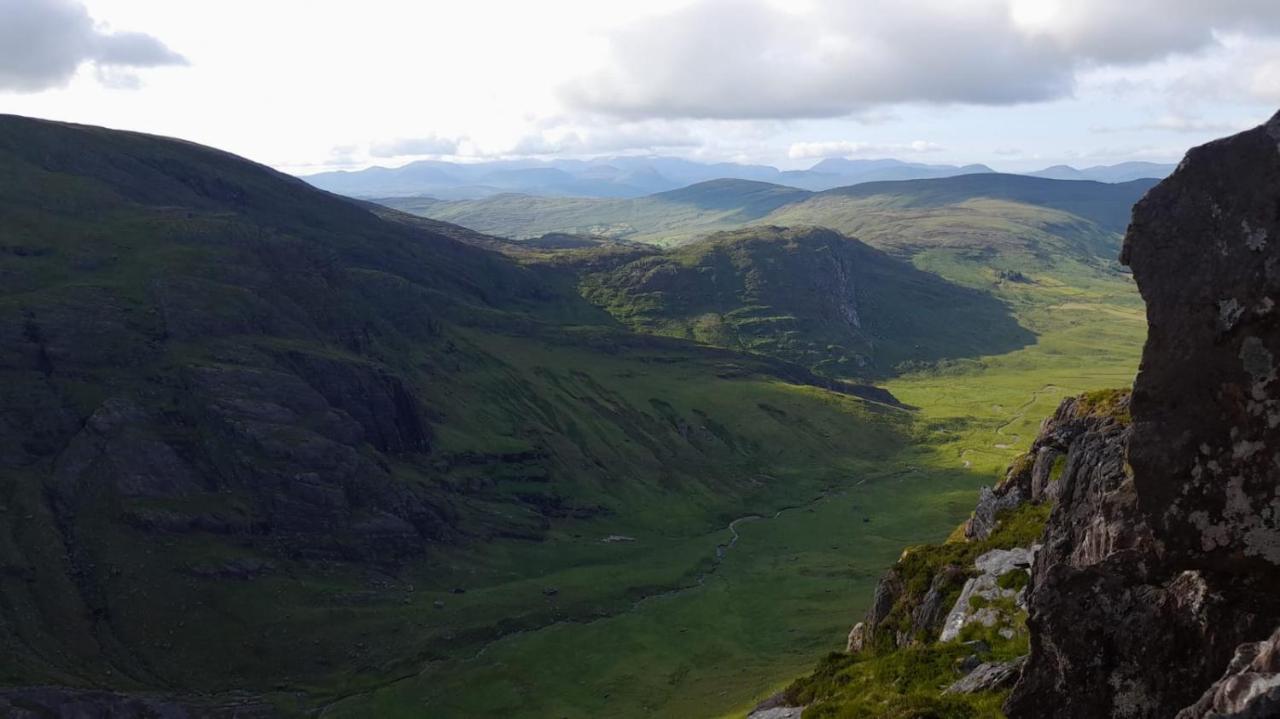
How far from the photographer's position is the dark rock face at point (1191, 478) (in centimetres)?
2175

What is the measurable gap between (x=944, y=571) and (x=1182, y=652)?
38598mm

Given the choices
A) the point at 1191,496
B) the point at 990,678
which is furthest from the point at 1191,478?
the point at 990,678

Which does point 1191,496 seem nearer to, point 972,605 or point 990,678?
point 990,678

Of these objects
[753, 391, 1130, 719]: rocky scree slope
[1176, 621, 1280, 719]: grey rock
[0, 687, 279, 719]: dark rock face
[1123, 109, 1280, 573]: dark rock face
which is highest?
[1123, 109, 1280, 573]: dark rock face

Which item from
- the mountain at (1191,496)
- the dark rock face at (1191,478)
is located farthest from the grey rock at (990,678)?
the dark rock face at (1191,478)

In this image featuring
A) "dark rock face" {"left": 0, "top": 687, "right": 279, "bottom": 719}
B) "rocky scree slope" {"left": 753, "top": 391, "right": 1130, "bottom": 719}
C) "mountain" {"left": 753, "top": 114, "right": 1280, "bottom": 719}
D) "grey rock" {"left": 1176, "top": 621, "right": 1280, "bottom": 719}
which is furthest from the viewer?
"dark rock face" {"left": 0, "top": 687, "right": 279, "bottom": 719}

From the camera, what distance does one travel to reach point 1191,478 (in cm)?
2250

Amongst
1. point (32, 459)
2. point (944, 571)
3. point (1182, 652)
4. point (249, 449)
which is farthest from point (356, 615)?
point (1182, 652)

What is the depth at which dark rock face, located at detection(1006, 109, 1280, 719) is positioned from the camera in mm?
21750

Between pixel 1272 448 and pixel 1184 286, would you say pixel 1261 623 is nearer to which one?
pixel 1272 448

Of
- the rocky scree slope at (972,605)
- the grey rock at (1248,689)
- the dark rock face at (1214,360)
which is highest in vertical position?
the dark rock face at (1214,360)

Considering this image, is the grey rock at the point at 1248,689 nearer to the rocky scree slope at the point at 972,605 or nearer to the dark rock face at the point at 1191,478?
the dark rock face at the point at 1191,478

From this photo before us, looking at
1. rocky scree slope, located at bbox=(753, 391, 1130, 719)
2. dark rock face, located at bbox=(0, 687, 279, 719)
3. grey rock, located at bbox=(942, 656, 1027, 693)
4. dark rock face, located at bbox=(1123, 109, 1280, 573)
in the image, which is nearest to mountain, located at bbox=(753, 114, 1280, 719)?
dark rock face, located at bbox=(1123, 109, 1280, 573)

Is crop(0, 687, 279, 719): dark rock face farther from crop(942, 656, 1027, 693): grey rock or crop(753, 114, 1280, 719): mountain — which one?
crop(753, 114, 1280, 719): mountain
